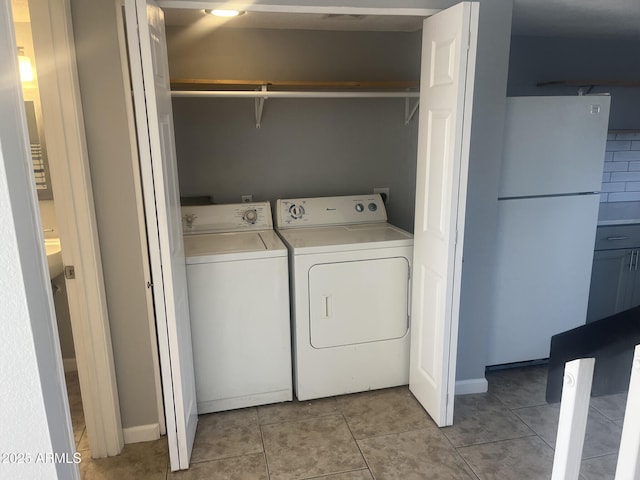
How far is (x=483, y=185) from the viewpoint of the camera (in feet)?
7.84

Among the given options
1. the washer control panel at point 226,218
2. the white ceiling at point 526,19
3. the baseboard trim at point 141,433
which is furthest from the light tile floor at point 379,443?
the white ceiling at point 526,19

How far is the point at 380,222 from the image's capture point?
9.77 ft

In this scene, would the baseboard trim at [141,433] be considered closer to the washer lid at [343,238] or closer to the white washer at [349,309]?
the white washer at [349,309]

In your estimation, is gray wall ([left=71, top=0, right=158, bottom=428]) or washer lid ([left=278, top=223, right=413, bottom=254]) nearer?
gray wall ([left=71, top=0, right=158, bottom=428])

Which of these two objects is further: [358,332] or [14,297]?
[358,332]

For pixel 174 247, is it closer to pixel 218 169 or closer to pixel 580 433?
pixel 218 169

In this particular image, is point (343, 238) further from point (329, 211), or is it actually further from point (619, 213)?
point (619, 213)

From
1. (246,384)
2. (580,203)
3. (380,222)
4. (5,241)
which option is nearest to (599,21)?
(580,203)

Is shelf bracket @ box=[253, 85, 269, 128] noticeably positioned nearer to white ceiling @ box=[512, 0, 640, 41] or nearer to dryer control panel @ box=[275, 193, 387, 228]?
dryer control panel @ box=[275, 193, 387, 228]

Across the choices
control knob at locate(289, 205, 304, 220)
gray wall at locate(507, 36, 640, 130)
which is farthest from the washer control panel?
gray wall at locate(507, 36, 640, 130)

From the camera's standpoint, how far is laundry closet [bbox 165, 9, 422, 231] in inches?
108

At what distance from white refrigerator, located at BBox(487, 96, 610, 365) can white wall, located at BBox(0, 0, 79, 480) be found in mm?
2245

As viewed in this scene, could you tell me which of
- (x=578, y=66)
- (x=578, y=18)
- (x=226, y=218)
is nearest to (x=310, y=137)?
(x=226, y=218)

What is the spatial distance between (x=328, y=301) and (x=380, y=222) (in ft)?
2.49
